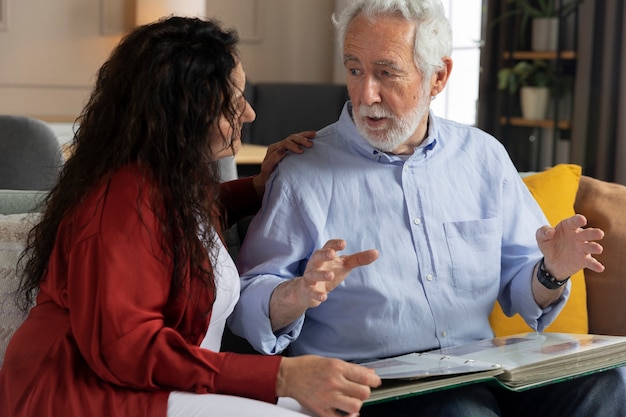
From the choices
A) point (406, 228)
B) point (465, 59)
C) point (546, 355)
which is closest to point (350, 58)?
point (406, 228)

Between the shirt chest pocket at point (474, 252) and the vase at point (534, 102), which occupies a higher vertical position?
the vase at point (534, 102)

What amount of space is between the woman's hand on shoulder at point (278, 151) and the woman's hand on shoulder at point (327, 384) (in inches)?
23.6

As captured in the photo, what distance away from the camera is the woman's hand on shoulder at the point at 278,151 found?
1841 millimetres

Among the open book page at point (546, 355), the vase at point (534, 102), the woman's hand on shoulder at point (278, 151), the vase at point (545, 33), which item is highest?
the vase at point (545, 33)

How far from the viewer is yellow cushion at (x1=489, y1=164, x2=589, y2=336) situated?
6.65 feet

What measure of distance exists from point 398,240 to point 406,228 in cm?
3

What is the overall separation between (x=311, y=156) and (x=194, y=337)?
553 millimetres

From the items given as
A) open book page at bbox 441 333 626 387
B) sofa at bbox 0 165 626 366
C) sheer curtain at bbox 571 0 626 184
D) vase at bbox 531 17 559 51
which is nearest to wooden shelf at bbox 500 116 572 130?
sheer curtain at bbox 571 0 626 184

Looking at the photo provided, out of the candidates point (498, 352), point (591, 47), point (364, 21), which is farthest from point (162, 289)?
point (591, 47)

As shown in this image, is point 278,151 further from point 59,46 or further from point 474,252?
point 59,46

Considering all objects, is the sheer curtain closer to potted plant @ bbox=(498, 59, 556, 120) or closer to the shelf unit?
the shelf unit

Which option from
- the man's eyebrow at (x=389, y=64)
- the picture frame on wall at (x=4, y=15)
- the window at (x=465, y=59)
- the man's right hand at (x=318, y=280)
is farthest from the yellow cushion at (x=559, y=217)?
the picture frame on wall at (x=4, y=15)

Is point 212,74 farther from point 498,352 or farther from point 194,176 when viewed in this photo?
point 498,352

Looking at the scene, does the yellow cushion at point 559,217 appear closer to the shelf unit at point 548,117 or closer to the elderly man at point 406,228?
the elderly man at point 406,228
